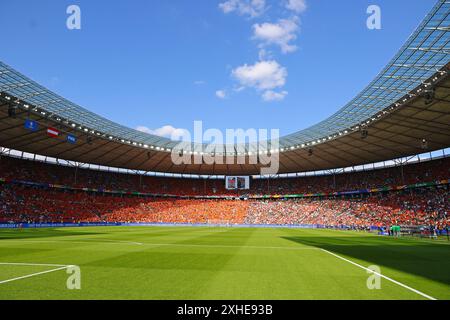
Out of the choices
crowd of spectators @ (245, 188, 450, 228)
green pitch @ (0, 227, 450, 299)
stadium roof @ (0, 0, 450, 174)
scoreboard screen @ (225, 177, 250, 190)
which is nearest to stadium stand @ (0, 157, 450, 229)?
crowd of spectators @ (245, 188, 450, 228)

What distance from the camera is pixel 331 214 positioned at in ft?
203

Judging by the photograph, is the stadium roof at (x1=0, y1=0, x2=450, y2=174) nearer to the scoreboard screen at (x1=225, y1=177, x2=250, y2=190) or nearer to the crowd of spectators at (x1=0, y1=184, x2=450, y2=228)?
the scoreboard screen at (x1=225, y1=177, x2=250, y2=190)

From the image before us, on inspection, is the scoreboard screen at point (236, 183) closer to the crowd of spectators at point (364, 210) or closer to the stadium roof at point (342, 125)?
the stadium roof at point (342, 125)

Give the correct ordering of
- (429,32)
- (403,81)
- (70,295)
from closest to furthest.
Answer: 1. (70,295)
2. (429,32)
3. (403,81)

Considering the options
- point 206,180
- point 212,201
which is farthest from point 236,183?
point 206,180

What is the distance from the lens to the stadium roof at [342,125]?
90.9 ft

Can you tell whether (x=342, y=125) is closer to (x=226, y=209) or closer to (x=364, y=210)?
(x=364, y=210)

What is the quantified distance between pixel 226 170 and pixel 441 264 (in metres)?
68.1

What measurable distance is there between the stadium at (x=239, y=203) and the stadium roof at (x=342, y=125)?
0.72ft

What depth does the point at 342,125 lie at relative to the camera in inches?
1852

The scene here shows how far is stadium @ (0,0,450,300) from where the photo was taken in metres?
9.15

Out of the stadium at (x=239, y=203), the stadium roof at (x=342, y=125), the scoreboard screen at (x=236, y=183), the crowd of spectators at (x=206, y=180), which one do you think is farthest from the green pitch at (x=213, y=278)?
the scoreboard screen at (x=236, y=183)
